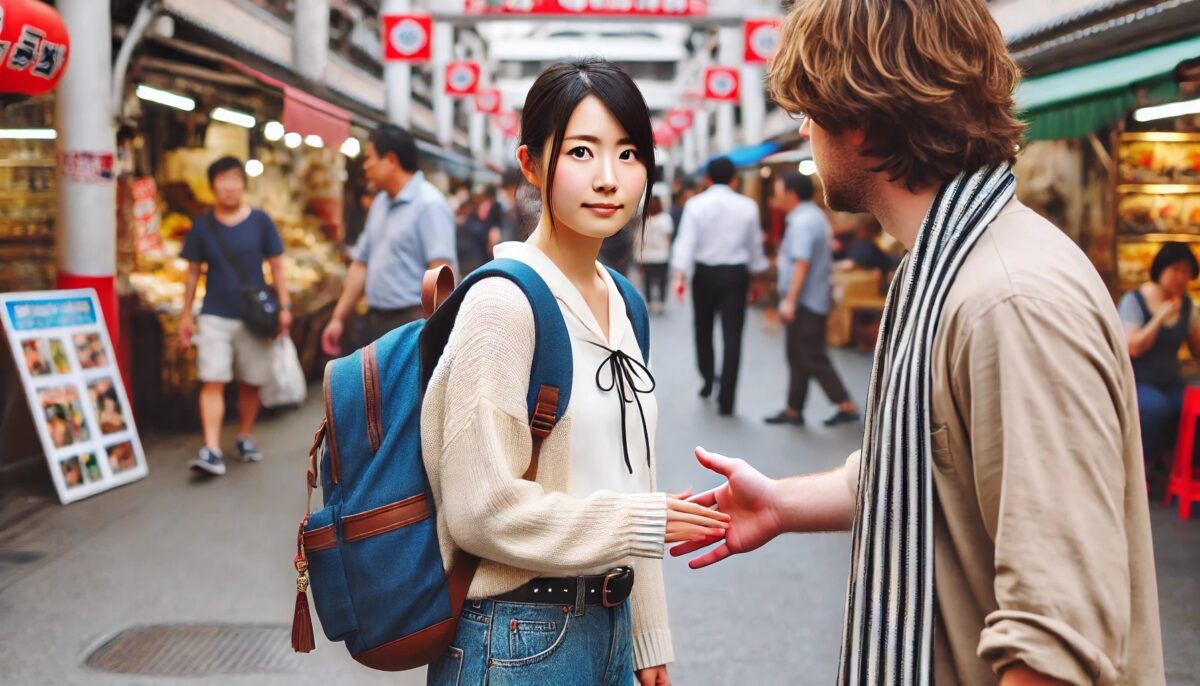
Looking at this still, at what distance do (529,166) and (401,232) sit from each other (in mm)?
4288

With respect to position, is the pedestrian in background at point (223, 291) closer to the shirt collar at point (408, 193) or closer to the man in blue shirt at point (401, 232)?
the man in blue shirt at point (401, 232)

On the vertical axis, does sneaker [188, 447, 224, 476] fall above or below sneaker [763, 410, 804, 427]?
above

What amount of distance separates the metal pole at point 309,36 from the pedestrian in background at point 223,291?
28.7 feet

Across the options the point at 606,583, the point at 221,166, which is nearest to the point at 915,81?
the point at 606,583

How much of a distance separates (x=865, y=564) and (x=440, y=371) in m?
0.75

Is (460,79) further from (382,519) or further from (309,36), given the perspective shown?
(382,519)

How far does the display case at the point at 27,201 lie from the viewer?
7852mm

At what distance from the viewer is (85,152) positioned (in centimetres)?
786

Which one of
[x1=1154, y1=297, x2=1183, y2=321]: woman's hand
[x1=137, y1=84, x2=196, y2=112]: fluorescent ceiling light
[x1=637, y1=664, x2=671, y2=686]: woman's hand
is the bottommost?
[x1=637, y1=664, x2=671, y2=686]: woman's hand

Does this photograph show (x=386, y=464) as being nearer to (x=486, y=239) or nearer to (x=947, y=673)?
(x=947, y=673)

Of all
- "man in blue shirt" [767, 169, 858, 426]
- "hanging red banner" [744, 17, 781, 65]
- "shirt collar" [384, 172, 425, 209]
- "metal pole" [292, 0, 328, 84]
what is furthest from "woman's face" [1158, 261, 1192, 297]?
"metal pole" [292, 0, 328, 84]

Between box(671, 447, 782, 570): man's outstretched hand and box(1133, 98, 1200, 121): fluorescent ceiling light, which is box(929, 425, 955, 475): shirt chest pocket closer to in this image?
box(671, 447, 782, 570): man's outstretched hand

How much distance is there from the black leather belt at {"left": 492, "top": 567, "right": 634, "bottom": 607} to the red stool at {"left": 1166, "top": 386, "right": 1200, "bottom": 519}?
5.83m

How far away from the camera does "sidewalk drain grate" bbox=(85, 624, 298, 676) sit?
175 inches
